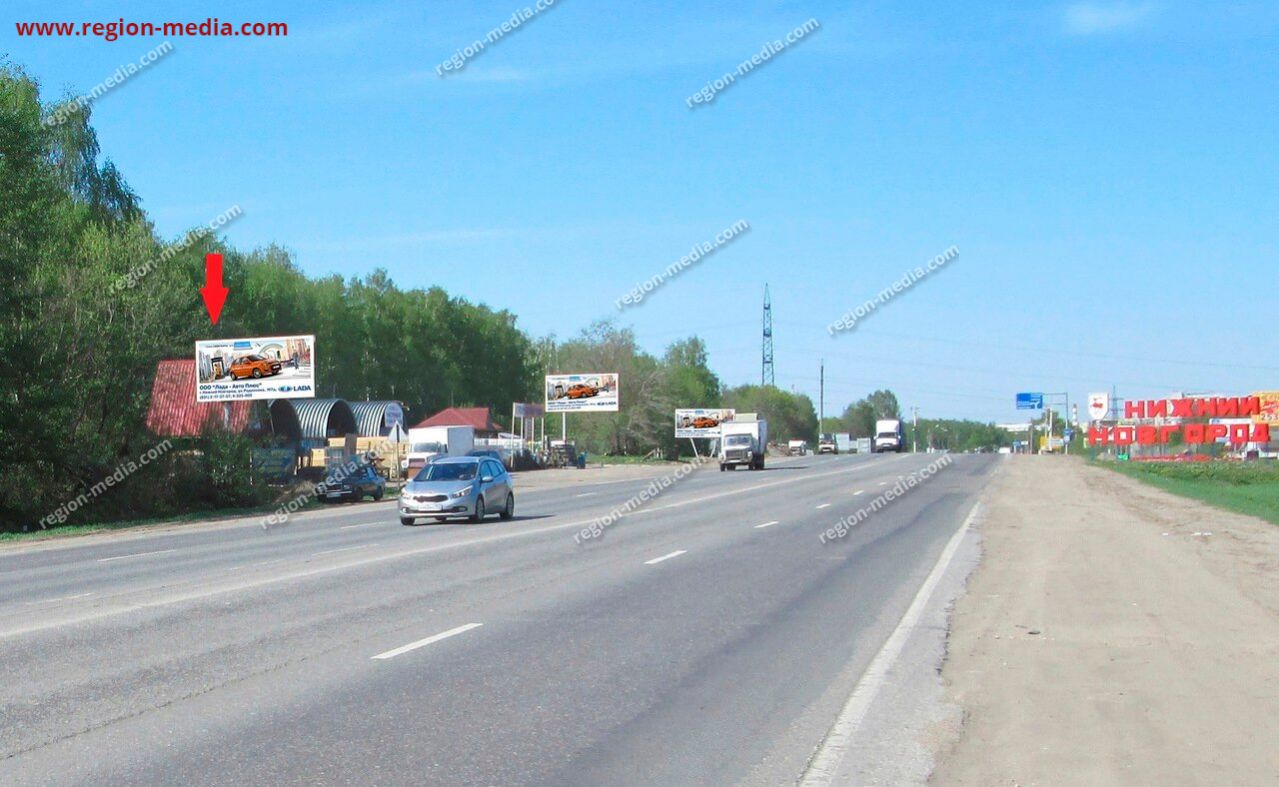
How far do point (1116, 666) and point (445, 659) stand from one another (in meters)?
5.35

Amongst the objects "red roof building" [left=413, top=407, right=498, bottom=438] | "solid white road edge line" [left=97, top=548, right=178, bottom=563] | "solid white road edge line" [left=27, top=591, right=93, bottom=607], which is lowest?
"solid white road edge line" [left=97, top=548, right=178, bottom=563]

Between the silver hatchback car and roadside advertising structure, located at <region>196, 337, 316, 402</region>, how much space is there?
18446 millimetres

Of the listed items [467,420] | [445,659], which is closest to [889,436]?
[467,420]

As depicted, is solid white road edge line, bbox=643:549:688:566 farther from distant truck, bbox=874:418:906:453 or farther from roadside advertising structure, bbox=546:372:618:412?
distant truck, bbox=874:418:906:453

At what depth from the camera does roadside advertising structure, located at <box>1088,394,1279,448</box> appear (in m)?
80.5

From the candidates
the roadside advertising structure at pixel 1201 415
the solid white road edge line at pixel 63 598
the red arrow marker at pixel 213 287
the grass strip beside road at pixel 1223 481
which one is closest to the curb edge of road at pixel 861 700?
the solid white road edge line at pixel 63 598

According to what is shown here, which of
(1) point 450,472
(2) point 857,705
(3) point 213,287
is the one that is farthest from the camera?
(3) point 213,287

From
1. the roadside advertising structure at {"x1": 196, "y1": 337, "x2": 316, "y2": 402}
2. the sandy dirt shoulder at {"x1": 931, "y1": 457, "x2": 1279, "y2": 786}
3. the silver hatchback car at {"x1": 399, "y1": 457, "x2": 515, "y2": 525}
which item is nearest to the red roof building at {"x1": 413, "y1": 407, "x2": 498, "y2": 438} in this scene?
the roadside advertising structure at {"x1": 196, "y1": 337, "x2": 316, "y2": 402}

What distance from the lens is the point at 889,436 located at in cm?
11662

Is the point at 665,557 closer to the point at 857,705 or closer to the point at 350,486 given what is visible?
the point at 857,705

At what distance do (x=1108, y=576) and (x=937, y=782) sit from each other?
1058cm

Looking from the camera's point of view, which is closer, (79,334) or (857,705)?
(857,705)

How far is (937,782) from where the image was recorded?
266 inches

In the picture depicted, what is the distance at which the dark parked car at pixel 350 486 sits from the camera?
42.7 meters
